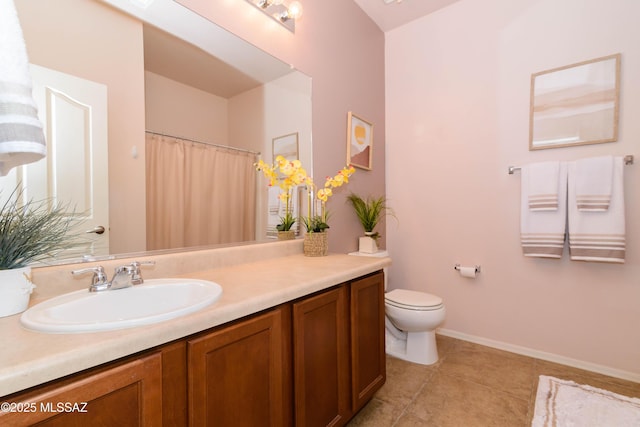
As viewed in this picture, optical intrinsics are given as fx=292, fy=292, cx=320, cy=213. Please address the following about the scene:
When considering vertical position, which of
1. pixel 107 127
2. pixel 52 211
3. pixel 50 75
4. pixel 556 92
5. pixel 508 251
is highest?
pixel 556 92

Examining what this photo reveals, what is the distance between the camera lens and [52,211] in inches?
39.0

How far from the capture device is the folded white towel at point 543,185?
1.97m

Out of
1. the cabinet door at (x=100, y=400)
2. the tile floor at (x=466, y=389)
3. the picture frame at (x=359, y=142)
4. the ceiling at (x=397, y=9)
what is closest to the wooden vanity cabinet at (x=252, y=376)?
the cabinet door at (x=100, y=400)

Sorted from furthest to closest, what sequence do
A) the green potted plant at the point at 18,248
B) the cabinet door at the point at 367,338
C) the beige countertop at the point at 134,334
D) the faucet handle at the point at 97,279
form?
the cabinet door at the point at 367,338
the faucet handle at the point at 97,279
the green potted plant at the point at 18,248
the beige countertop at the point at 134,334

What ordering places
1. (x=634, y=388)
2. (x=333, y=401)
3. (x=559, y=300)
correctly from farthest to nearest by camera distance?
(x=559, y=300)
(x=634, y=388)
(x=333, y=401)

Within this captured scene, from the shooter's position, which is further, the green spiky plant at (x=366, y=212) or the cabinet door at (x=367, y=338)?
the green spiky plant at (x=366, y=212)

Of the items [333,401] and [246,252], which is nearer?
[333,401]

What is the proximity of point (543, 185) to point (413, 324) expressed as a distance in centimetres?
131

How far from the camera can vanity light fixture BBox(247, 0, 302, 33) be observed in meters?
1.68

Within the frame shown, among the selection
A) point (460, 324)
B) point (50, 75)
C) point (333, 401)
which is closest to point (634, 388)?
point (460, 324)

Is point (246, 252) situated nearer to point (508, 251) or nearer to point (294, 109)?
point (294, 109)

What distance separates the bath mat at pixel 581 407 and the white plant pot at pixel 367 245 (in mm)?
1314

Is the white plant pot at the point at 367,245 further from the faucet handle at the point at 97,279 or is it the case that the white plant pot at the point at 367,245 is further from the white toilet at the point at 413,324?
the faucet handle at the point at 97,279

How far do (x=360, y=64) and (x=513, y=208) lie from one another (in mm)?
1705
